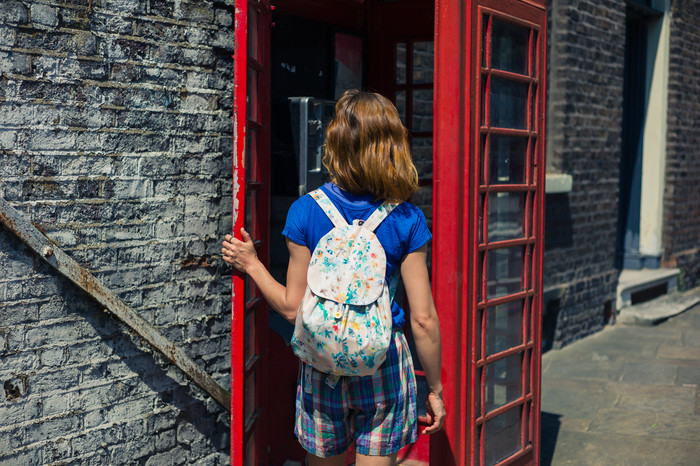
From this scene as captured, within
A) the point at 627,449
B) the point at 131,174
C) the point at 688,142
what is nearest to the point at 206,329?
the point at 131,174

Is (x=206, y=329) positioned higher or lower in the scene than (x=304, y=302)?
lower

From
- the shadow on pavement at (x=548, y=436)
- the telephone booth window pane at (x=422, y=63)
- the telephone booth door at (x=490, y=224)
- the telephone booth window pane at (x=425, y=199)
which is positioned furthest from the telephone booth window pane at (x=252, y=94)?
the telephone booth window pane at (x=425, y=199)

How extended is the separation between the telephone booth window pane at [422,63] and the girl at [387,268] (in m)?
2.08

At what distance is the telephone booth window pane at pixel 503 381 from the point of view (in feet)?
11.6

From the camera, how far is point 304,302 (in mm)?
2395

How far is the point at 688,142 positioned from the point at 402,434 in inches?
314

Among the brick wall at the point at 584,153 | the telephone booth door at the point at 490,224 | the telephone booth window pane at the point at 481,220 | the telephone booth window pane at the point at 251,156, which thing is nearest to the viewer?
the telephone booth window pane at the point at 251,156

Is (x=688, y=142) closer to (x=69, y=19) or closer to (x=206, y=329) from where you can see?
(x=206, y=329)

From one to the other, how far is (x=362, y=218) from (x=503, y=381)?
5.05 feet

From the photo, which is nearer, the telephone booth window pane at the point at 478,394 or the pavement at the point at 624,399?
the telephone booth window pane at the point at 478,394

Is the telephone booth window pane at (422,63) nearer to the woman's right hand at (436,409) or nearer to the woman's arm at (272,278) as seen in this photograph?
the woman's arm at (272,278)

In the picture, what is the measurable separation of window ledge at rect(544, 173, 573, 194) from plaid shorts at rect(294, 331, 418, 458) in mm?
4166

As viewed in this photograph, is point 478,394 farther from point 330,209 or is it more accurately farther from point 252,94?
point 252,94

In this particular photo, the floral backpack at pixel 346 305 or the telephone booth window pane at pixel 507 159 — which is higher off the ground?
the telephone booth window pane at pixel 507 159
